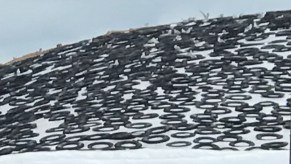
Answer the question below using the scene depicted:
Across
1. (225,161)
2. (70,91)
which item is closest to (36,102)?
(70,91)

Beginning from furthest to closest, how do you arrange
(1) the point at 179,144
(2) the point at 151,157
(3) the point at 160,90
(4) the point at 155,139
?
(3) the point at 160,90
(4) the point at 155,139
(1) the point at 179,144
(2) the point at 151,157

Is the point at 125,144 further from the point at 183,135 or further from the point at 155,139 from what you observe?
the point at 183,135

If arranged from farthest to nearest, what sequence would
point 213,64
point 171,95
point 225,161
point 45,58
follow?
point 45,58, point 213,64, point 171,95, point 225,161

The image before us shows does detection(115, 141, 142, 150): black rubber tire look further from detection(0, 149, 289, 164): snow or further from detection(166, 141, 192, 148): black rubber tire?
detection(0, 149, 289, 164): snow

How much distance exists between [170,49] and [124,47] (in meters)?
0.77

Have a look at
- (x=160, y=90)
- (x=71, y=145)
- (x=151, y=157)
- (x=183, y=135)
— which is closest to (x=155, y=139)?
(x=183, y=135)

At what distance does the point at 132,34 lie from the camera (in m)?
10.6

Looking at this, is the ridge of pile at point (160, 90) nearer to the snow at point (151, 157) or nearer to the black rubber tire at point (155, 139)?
the black rubber tire at point (155, 139)

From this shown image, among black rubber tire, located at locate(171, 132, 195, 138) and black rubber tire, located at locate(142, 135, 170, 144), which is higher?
black rubber tire, located at locate(171, 132, 195, 138)

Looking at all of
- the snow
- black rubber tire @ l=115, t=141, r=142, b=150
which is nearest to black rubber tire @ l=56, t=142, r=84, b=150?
black rubber tire @ l=115, t=141, r=142, b=150

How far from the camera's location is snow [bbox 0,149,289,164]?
17.4ft

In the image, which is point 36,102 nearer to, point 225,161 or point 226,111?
point 226,111

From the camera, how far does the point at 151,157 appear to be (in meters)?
5.57

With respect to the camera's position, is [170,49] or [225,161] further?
[170,49]
